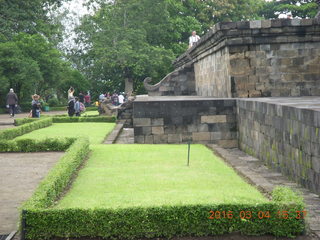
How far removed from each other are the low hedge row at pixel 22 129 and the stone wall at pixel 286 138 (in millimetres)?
7787

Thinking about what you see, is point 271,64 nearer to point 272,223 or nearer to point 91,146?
point 91,146

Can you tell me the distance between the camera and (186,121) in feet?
43.4

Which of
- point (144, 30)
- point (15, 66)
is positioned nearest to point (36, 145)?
point (15, 66)

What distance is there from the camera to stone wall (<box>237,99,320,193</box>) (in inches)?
274

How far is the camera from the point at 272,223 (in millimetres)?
5266

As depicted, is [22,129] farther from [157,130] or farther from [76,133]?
[157,130]

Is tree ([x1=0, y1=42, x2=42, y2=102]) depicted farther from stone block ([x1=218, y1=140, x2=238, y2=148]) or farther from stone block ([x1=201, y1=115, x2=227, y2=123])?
stone block ([x1=218, y1=140, x2=238, y2=148])

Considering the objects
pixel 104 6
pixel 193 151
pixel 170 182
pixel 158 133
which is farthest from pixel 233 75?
pixel 104 6

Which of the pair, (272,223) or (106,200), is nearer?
(272,223)

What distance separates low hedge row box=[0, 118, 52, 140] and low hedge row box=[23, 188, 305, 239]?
408 inches

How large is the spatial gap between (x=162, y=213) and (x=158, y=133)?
800 centimetres

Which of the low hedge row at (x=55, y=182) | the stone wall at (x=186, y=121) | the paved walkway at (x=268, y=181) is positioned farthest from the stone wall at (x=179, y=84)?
the low hedge row at (x=55, y=182)

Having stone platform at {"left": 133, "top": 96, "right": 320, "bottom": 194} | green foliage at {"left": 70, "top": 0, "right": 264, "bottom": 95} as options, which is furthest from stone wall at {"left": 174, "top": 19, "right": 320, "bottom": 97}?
green foliage at {"left": 70, "top": 0, "right": 264, "bottom": 95}

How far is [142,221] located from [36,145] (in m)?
8.50
